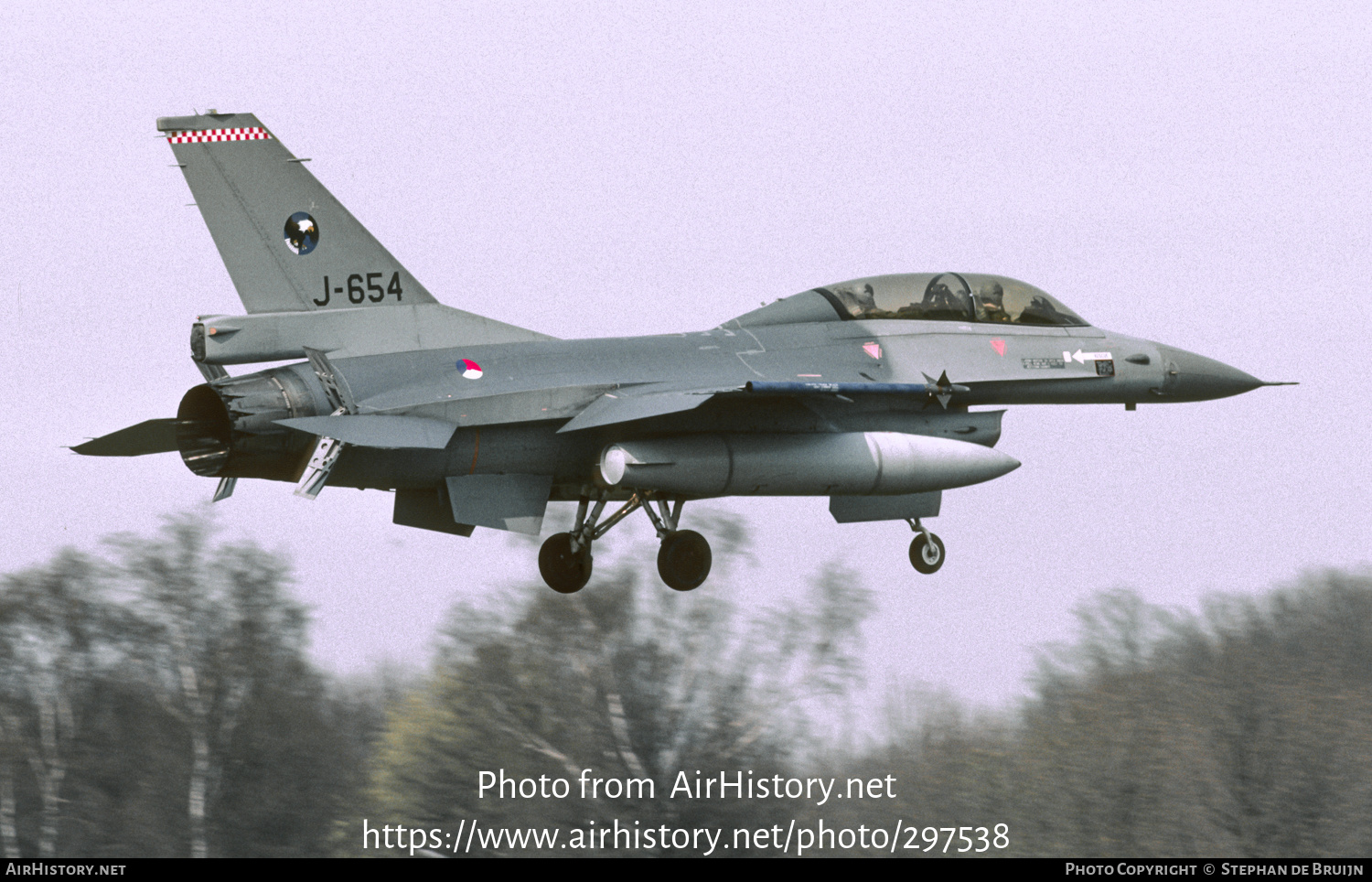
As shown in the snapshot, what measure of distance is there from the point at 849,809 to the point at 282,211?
2822 cm

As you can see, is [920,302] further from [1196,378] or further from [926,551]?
[1196,378]

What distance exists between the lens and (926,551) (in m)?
18.6

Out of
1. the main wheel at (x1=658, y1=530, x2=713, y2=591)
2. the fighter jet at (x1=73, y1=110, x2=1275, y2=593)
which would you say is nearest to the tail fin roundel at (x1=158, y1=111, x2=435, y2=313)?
the fighter jet at (x1=73, y1=110, x2=1275, y2=593)

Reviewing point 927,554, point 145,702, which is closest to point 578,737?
point 145,702

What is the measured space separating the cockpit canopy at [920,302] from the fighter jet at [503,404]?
24 cm

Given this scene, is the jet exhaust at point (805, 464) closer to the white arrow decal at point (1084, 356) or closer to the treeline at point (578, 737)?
the white arrow decal at point (1084, 356)

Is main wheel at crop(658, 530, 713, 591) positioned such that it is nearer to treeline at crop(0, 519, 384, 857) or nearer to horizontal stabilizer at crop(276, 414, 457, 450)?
horizontal stabilizer at crop(276, 414, 457, 450)

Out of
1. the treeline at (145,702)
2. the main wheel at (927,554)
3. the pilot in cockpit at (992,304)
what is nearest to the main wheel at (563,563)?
the main wheel at (927,554)

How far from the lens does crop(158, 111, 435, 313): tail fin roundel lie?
16594 mm

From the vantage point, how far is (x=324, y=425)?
1515 centimetres

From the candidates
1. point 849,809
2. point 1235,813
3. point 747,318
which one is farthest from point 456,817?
point 747,318

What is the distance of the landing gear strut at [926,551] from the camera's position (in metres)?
18.5

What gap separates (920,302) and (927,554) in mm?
2640
